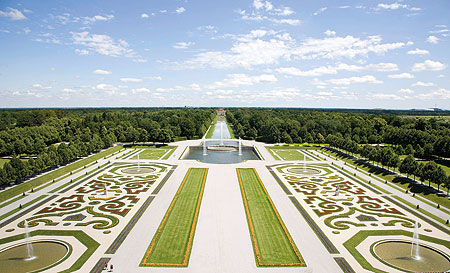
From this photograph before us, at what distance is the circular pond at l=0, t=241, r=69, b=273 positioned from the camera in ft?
72.6

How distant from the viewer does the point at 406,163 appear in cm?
4591

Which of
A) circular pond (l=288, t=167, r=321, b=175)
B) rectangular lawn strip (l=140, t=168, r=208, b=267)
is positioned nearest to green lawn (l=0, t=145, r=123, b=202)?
rectangular lawn strip (l=140, t=168, r=208, b=267)

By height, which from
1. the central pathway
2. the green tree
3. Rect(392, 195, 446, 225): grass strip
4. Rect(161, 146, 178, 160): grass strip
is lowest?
the central pathway

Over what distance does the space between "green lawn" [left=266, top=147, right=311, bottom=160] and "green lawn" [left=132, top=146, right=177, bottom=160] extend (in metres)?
26.0

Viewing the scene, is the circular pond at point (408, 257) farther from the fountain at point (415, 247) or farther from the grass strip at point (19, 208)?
the grass strip at point (19, 208)

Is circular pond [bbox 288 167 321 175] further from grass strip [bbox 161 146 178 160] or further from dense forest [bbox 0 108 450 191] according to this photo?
grass strip [bbox 161 146 178 160]

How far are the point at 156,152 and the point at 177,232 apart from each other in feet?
159

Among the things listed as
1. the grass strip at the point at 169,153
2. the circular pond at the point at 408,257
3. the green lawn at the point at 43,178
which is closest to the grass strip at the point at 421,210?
the circular pond at the point at 408,257

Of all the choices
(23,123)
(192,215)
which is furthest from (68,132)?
(192,215)

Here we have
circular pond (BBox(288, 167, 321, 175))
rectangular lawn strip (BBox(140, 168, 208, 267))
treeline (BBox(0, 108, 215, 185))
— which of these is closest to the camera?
rectangular lawn strip (BBox(140, 168, 208, 267))

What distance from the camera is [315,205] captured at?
35.5 metres

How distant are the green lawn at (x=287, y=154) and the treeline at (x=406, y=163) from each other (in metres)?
10.9

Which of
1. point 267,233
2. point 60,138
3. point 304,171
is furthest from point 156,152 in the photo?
point 267,233

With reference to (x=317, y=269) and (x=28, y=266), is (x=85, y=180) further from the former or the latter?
(x=317, y=269)
